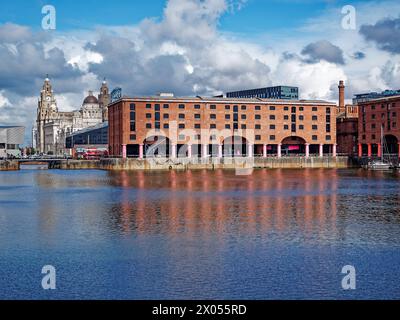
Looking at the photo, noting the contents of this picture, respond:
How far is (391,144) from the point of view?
432ft

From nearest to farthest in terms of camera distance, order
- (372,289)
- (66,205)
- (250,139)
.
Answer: (372,289) → (66,205) → (250,139)

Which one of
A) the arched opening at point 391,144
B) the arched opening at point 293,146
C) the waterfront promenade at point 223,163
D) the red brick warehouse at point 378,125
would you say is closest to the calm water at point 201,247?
the waterfront promenade at point 223,163

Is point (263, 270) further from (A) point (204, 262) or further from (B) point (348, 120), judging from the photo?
(B) point (348, 120)

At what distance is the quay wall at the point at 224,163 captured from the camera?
12075cm

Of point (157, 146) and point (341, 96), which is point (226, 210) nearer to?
point (157, 146)

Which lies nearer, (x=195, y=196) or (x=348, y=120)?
(x=195, y=196)

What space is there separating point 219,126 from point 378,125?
3773 cm

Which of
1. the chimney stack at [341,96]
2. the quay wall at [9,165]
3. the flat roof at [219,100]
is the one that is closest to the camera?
the flat roof at [219,100]

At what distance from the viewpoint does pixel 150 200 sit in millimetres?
56312

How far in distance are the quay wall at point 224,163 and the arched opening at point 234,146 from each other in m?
4.43

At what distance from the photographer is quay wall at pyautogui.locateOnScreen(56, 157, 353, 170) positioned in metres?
121

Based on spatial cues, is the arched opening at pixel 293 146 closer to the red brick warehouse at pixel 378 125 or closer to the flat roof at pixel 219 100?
the flat roof at pixel 219 100
